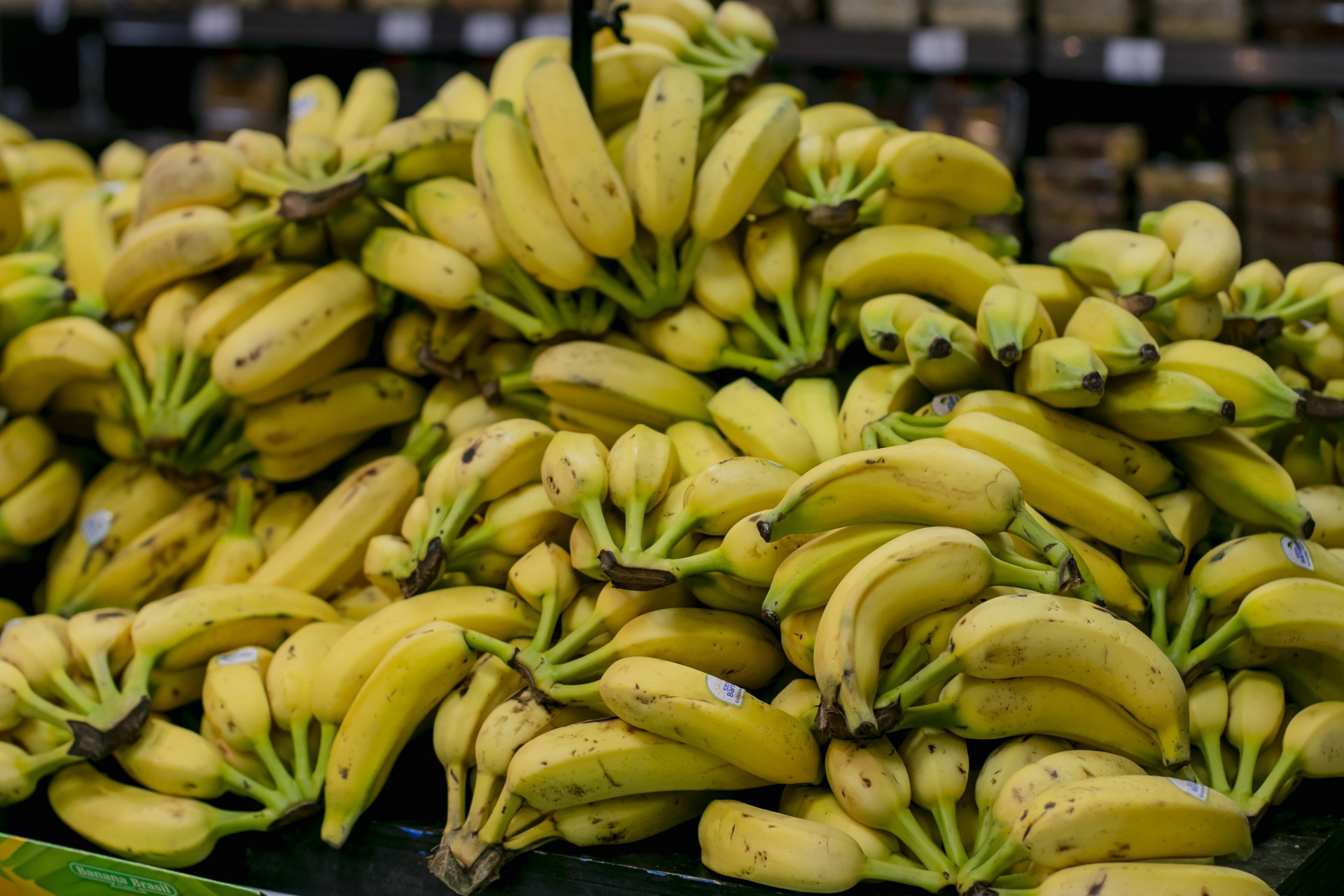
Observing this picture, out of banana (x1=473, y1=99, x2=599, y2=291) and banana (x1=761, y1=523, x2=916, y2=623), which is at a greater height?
banana (x1=473, y1=99, x2=599, y2=291)

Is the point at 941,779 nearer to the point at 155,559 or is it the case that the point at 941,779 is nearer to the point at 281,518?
the point at 281,518

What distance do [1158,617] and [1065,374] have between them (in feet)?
1.03

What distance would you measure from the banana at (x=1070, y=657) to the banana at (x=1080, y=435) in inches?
9.7

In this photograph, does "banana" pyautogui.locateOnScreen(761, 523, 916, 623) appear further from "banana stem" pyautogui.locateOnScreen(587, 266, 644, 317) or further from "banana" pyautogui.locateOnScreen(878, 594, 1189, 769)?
"banana stem" pyautogui.locateOnScreen(587, 266, 644, 317)

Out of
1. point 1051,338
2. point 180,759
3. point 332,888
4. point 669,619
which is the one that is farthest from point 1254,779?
point 180,759

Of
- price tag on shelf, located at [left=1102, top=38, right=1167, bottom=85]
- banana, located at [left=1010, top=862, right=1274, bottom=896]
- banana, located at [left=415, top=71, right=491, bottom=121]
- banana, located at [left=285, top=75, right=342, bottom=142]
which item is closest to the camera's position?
banana, located at [left=1010, top=862, right=1274, bottom=896]

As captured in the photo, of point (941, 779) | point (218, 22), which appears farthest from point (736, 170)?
point (218, 22)

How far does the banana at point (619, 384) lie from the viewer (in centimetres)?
145

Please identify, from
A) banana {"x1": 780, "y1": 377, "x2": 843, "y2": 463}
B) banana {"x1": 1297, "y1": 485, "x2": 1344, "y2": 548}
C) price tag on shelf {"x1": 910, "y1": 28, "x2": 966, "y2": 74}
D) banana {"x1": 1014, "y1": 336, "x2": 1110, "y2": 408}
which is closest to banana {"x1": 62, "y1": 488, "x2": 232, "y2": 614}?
banana {"x1": 780, "y1": 377, "x2": 843, "y2": 463}

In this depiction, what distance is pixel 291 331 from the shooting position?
1510mm

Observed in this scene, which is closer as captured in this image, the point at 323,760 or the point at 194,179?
the point at 323,760

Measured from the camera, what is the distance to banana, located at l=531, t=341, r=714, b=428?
145cm

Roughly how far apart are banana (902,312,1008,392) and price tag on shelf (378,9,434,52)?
254 centimetres

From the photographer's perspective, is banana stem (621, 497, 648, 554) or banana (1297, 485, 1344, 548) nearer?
banana stem (621, 497, 648, 554)
